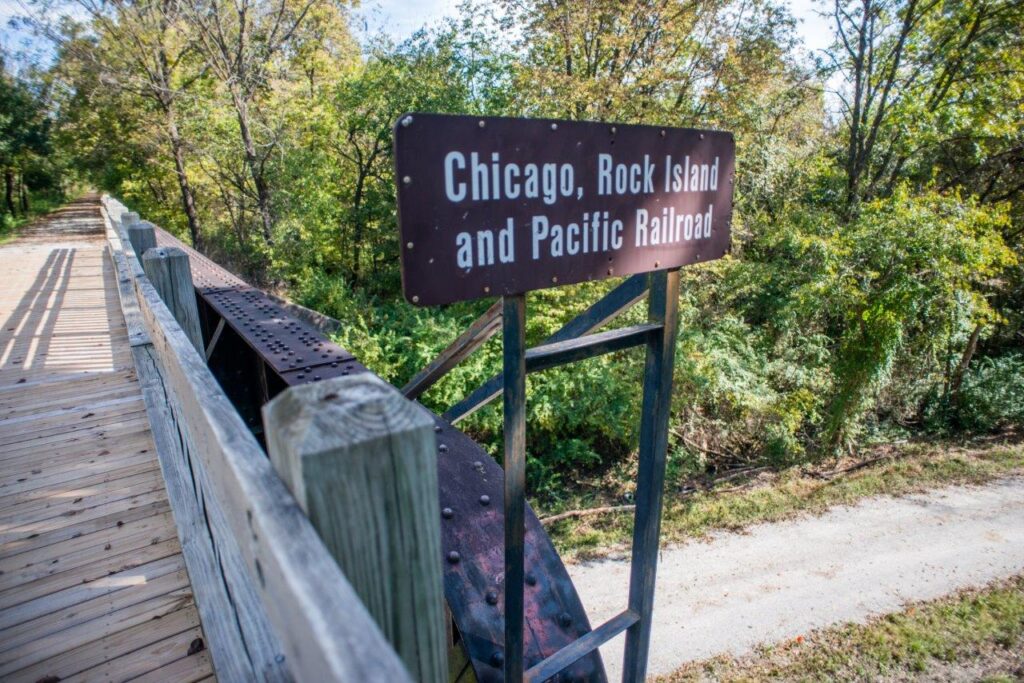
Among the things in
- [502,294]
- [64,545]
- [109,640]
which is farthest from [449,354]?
[64,545]

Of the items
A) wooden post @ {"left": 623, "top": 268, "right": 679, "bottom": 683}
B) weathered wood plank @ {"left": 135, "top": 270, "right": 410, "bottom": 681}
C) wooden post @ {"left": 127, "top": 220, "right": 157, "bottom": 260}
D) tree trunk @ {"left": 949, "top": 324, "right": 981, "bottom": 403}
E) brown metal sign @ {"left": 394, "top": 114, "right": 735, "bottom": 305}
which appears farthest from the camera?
tree trunk @ {"left": 949, "top": 324, "right": 981, "bottom": 403}

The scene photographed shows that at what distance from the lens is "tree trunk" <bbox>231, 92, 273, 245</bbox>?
54.1 feet

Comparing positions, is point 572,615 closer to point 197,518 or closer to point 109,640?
point 197,518

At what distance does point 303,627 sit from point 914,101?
56.7 ft

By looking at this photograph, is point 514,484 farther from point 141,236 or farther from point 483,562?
point 141,236

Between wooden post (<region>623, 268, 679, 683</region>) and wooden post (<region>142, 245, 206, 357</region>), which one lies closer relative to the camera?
wooden post (<region>623, 268, 679, 683</region>)

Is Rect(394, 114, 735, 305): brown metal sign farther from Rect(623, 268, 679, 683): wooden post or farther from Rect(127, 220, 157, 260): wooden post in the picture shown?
Rect(127, 220, 157, 260): wooden post

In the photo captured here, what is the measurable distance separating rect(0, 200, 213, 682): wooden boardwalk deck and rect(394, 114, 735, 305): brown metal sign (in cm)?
164

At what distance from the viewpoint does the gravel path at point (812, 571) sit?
673 centimetres

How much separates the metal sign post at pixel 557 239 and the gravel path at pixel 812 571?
4.97 meters

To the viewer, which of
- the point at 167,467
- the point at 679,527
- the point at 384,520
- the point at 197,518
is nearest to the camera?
the point at 384,520

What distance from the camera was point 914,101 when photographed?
13414 mm

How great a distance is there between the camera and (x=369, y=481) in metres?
0.74

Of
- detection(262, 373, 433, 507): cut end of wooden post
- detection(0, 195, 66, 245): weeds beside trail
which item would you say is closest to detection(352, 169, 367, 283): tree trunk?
detection(262, 373, 433, 507): cut end of wooden post
